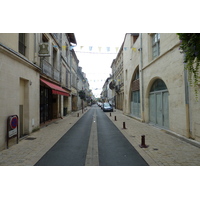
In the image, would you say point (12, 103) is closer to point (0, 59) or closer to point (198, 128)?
point (0, 59)

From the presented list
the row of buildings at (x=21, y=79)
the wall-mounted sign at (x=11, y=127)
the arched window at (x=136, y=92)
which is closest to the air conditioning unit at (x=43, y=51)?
the row of buildings at (x=21, y=79)

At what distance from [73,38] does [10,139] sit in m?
17.4

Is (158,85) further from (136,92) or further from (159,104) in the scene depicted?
(136,92)

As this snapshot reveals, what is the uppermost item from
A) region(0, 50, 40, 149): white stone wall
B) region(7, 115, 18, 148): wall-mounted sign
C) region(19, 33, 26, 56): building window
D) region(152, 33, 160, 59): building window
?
region(152, 33, 160, 59): building window

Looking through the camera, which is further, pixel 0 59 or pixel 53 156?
Answer: pixel 0 59

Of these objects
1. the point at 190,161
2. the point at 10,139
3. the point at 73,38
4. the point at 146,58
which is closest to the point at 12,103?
the point at 10,139

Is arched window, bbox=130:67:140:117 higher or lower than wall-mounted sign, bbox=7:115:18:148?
higher

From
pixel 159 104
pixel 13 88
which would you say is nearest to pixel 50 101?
pixel 13 88

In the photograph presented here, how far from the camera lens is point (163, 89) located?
8.21 meters

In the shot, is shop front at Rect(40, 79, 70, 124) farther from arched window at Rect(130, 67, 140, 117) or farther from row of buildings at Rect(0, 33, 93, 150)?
arched window at Rect(130, 67, 140, 117)

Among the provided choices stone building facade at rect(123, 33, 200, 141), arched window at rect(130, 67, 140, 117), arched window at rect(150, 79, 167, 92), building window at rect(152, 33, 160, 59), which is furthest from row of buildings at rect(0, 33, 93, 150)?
arched window at rect(130, 67, 140, 117)

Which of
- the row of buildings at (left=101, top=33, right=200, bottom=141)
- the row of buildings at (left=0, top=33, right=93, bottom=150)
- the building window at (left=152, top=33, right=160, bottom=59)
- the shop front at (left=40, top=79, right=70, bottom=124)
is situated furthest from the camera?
the shop front at (left=40, top=79, right=70, bottom=124)

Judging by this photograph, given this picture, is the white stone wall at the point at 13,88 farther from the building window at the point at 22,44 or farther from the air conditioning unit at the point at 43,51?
the air conditioning unit at the point at 43,51

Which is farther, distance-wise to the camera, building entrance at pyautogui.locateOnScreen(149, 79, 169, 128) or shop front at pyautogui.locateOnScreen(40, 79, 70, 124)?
shop front at pyautogui.locateOnScreen(40, 79, 70, 124)
